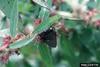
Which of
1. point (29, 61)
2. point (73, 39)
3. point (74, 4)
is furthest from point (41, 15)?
point (29, 61)

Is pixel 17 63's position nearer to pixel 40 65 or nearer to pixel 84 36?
pixel 40 65

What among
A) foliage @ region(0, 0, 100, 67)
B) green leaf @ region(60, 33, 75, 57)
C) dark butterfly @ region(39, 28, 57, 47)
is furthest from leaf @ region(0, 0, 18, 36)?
green leaf @ region(60, 33, 75, 57)

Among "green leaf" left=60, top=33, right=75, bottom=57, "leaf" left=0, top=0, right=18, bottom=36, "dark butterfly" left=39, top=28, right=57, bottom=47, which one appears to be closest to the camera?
"leaf" left=0, top=0, right=18, bottom=36

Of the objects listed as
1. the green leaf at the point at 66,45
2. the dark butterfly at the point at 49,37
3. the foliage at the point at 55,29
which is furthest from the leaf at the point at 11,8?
the green leaf at the point at 66,45

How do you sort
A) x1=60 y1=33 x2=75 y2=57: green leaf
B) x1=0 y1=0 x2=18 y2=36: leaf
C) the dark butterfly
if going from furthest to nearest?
x1=60 y1=33 x2=75 y2=57: green leaf
the dark butterfly
x1=0 y1=0 x2=18 y2=36: leaf

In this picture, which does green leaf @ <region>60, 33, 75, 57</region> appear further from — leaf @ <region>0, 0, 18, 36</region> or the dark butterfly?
leaf @ <region>0, 0, 18, 36</region>

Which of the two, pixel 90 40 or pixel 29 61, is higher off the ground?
pixel 90 40

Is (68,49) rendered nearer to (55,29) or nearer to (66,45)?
(66,45)

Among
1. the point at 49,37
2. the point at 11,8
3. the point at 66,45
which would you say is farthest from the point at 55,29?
the point at 66,45
